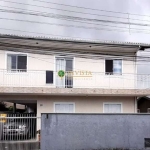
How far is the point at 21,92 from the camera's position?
16906mm

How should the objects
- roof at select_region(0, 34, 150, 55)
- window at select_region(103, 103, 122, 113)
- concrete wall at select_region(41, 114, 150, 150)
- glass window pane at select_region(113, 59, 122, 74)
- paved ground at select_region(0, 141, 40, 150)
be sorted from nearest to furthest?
paved ground at select_region(0, 141, 40, 150)
concrete wall at select_region(41, 114, 150, 150)
roof at select_region(0, 34, 150, 55)
window at select_region(103, 103, 122, 113)
glass window pane at select_region(113, 59, 122, 74)

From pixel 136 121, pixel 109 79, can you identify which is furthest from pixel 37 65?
pixel 136 121

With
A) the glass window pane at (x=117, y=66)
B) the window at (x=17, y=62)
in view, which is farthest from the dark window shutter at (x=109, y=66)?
the window at (x=17, y=62)

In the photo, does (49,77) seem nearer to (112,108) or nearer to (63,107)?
(63,107)

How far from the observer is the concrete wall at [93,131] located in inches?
531

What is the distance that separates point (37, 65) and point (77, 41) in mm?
3002

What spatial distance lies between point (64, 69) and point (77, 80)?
1154mm

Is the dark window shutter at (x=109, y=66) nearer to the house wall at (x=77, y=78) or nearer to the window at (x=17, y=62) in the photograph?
the house wall at (x=77, y=78)

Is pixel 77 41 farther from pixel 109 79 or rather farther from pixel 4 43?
pixel 4 43

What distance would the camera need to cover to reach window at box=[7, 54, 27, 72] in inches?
718

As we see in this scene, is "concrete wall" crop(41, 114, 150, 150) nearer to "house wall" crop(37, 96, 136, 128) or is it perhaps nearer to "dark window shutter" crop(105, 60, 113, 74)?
"house wall" crop(37, 96, 136, 128)

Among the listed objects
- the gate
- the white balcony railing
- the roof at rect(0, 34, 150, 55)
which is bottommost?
the gate

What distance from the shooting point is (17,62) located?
18.5 metres

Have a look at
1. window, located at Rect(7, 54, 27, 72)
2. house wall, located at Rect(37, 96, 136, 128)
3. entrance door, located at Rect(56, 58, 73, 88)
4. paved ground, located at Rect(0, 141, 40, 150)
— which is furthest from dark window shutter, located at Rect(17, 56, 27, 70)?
paved ground, located at Rect(0, 141, 40, 150)
